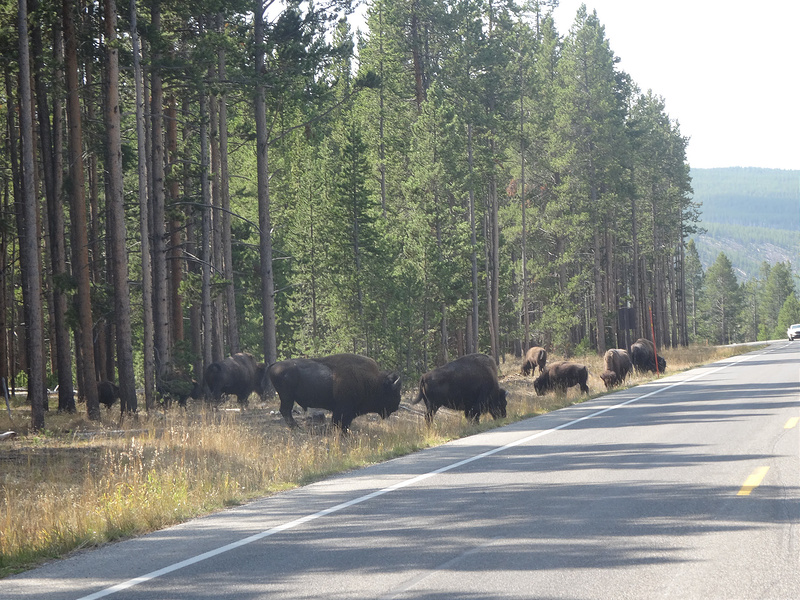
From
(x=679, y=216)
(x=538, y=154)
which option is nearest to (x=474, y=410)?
(x=538, y=154)

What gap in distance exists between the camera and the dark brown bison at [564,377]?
1230 inches

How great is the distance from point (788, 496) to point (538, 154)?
49315 millimetres

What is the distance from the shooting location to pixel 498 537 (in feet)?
25.8

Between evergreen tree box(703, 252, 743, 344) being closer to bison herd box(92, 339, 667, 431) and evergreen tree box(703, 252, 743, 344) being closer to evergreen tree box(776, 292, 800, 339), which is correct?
evergreen tree box(776, 292, 800, 339)

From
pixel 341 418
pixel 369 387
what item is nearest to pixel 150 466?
pixel 341 418

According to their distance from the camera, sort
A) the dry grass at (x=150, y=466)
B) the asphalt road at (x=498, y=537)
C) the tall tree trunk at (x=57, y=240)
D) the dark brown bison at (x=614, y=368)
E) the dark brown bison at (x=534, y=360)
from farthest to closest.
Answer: the dark brown bison at (x=534, y=360) < the dark brown bison at (x=614, y=368) < the tall tree trunk at (x=57, y=240) < the dry grass at (x=150, y=466) < the asphalt road at (x=498, y=537)

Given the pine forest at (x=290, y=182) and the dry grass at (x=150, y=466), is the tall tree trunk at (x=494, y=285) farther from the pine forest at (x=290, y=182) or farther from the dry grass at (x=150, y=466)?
the dry grass at (x=150, y=466)

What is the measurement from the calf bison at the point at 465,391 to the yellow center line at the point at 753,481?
10.6 m

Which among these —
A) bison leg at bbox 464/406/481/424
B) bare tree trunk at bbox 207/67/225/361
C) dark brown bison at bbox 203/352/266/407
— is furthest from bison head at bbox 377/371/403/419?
bare tree trunk at bbox 207/67/225/361

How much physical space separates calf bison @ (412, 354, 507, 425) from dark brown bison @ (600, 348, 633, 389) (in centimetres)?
1252

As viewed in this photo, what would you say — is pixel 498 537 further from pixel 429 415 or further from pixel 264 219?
pixel 264 219

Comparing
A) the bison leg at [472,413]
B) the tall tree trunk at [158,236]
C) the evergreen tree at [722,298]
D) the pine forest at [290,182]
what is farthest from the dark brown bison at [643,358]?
the evergreen tree at [722,298]

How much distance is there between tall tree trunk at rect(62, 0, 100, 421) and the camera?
23953mm

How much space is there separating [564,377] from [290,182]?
22.6 meters
